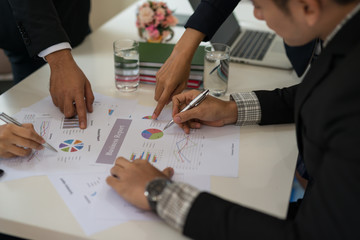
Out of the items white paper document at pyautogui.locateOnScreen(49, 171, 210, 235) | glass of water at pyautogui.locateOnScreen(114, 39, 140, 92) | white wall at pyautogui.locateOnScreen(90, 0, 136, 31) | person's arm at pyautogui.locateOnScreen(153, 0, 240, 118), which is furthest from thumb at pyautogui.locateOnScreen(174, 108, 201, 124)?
white wall at pyautogui.locateOnScreen(90, 0, 136, 31)

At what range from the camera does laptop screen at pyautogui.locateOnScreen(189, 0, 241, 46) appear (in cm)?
154

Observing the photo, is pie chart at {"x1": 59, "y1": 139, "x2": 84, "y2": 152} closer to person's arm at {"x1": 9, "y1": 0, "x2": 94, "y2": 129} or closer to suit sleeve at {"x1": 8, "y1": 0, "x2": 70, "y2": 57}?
person's arm at {"x1": 9, "y1": 0, "x2": 94, "y2": 129}

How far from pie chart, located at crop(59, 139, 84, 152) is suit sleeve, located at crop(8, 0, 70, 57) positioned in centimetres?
40

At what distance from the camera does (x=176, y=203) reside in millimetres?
754

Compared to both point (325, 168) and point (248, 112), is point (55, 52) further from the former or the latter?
point (325, 168)

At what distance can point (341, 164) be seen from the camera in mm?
637

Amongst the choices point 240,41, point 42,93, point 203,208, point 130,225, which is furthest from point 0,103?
point 240,41

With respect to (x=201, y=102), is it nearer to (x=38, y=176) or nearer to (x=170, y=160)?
(x=170, y=160)

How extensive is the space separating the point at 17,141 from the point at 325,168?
72 cm

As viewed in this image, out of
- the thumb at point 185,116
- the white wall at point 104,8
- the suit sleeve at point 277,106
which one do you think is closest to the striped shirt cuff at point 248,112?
the suit sleeve at point 277,106

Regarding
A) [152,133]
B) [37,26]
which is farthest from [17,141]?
[37,26]

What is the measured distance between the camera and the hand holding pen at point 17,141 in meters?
0.92

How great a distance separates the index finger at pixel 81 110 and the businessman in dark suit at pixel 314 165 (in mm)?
251

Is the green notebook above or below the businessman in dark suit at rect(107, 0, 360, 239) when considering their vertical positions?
below
